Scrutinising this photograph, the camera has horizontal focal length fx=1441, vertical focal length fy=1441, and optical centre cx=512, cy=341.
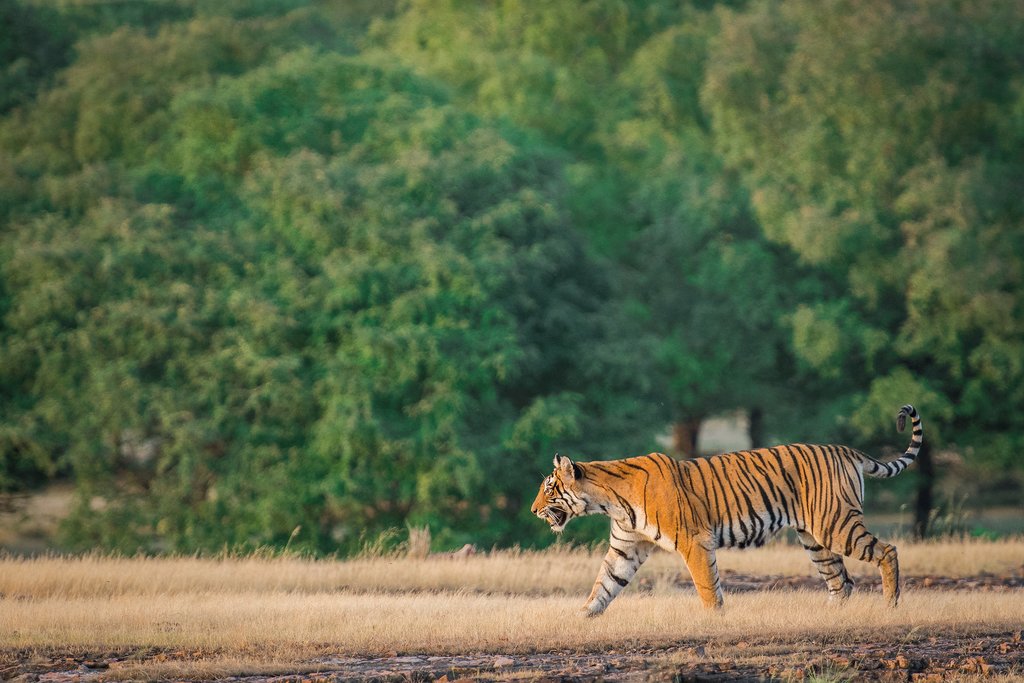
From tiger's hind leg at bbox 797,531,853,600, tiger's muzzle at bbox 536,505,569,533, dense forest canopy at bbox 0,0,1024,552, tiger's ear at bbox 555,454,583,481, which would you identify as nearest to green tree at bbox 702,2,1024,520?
dense forest canopy at bbox 0,0,1024,552

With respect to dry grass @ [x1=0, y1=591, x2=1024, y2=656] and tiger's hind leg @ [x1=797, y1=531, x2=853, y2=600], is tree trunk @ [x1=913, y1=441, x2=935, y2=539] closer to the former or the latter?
dry grass @ [x1=0, y1=591, x2=1024, y2=656]

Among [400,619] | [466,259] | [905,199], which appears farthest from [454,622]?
[905,199]

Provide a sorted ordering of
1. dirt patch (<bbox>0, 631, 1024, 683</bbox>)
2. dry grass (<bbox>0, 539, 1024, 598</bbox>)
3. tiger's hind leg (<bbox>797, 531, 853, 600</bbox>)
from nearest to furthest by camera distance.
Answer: dirt patch (<bbox>0, 631, 1024, 683</bbox>) → tiger's hind leg (<bbox>797, 531, 853, 600</bbox>) → dry grass (<bbox>0, 539, 1024, 598</bbox>)

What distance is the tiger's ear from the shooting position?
40.3 feet

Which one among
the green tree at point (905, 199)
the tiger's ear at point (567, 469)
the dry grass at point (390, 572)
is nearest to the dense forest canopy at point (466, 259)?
the green tree at point (905, 199)

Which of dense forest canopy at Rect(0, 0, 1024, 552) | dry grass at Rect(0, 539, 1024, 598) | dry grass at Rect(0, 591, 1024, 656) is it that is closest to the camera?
dry grass at Rect(0, 591, 1024, 656)

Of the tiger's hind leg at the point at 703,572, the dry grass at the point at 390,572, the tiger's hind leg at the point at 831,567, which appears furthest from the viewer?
the dry grass at the point at 390,572

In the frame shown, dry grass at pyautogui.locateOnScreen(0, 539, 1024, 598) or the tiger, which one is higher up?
the tiger

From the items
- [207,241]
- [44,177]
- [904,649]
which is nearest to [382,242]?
[207,241]

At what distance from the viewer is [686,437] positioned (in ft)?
114

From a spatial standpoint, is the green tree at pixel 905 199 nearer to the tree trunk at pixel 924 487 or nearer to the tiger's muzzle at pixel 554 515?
the tree trunk at pixel 924 487

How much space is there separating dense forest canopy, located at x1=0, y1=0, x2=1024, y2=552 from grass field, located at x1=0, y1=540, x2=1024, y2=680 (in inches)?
290

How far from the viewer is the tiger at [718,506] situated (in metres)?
12.1

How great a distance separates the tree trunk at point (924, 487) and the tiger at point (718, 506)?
55.5ft
